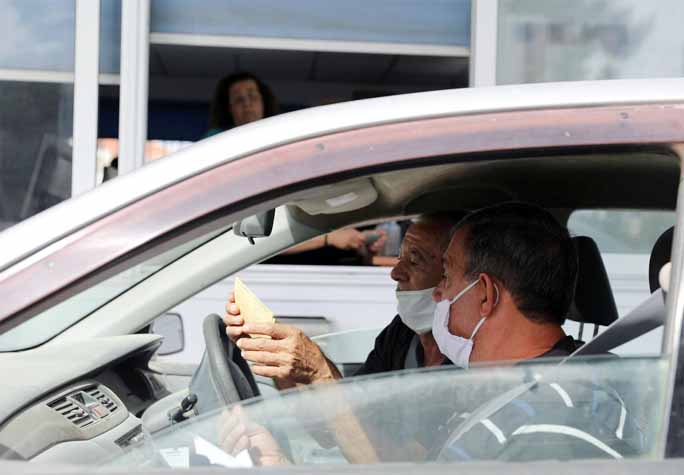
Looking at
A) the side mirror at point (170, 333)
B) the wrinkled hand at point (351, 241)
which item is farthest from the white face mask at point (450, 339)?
the wrinkled hand at point (351, 241)

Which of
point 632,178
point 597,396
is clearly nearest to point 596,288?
point 632,178

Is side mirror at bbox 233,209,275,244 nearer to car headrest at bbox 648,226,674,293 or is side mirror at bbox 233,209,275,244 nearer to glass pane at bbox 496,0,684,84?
car headrest at bbox 648,226,674,293

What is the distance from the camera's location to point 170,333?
2.62m

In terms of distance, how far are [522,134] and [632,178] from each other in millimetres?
689

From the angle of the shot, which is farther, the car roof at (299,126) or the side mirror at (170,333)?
the side mirror at (170,333)

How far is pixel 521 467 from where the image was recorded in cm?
134

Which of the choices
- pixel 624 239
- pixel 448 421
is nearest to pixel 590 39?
pixel 624 239

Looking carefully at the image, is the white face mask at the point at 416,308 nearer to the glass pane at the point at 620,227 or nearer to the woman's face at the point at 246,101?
the glass pane at the point at 620,227

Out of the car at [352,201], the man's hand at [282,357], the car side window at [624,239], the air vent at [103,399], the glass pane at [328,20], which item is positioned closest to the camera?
the car at [352,201]

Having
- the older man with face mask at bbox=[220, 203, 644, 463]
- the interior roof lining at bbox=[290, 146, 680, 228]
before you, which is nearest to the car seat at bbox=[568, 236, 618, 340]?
the interior roof lining at bbox=[290, 146, 680, 228]

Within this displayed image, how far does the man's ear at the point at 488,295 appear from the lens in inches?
76.3

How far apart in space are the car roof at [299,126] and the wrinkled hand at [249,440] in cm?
38

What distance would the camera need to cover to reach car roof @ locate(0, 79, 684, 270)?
1.34 meters

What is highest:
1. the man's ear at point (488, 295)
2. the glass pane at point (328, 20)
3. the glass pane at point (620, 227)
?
the glass pane at point (328, 20)
